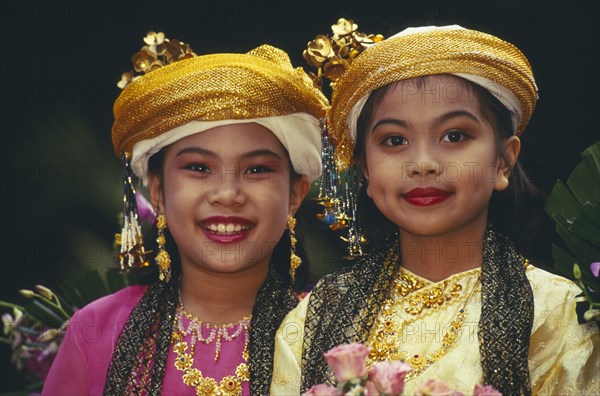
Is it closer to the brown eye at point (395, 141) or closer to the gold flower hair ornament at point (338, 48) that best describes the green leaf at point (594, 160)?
the brown eye at point (395, 141)

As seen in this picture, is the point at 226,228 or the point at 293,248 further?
the point at 293,248

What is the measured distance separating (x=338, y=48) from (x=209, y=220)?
1.68 feet

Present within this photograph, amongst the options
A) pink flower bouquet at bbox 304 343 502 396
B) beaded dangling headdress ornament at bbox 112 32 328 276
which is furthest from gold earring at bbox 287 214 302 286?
pink flower bouquet at bbox 304 343 502 396

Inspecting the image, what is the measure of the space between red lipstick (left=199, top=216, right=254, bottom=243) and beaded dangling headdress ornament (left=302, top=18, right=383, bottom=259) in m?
0.20

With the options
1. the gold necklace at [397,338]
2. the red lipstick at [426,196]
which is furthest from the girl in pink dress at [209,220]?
the red lipstick at [426,196]

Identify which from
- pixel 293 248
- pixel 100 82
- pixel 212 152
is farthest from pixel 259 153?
pixel 100 82

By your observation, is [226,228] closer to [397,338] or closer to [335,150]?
[335,150]

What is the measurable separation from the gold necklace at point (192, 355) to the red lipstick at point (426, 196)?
2.10ft

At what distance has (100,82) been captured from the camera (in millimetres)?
4340

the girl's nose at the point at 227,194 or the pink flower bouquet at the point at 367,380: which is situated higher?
the girl's nose at the point at 227,194

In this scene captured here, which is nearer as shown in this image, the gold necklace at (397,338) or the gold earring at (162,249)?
the gold necklace at (397,338)

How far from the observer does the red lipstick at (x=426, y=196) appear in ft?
8.34

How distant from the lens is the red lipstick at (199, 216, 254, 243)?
291 cm

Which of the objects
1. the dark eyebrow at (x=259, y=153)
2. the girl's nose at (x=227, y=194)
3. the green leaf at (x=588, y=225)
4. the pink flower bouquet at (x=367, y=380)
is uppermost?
the dark eyebrow at (x=259, y=153)
